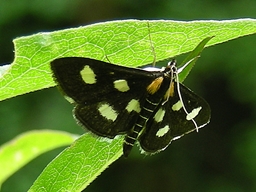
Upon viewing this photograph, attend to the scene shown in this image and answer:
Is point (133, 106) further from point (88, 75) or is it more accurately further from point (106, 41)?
point (106, 41)

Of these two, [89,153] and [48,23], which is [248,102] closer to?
[48,23]

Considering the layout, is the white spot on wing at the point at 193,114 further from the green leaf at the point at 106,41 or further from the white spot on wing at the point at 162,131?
the green leaf at the point at 106,41

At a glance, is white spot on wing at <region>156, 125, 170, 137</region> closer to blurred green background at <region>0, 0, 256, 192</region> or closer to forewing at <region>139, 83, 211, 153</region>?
forewing at <region>139, 83, 211, 153</region>

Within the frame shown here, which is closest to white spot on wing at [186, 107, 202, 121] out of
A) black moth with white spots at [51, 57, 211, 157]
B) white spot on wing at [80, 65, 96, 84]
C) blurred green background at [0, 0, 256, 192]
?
black moth with white spots at [51, 57, 211, 157]

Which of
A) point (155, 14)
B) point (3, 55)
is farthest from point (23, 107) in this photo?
point (155, 14)

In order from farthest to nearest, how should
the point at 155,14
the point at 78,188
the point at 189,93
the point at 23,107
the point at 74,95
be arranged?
the point at 155,14
the point at 23,107
the point at 189,93
the point at 74,95
the point at 78,188

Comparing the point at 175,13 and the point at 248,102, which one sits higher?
the point at 175,13

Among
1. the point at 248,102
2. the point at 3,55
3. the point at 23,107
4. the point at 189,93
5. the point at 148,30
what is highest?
the point at 148,30
